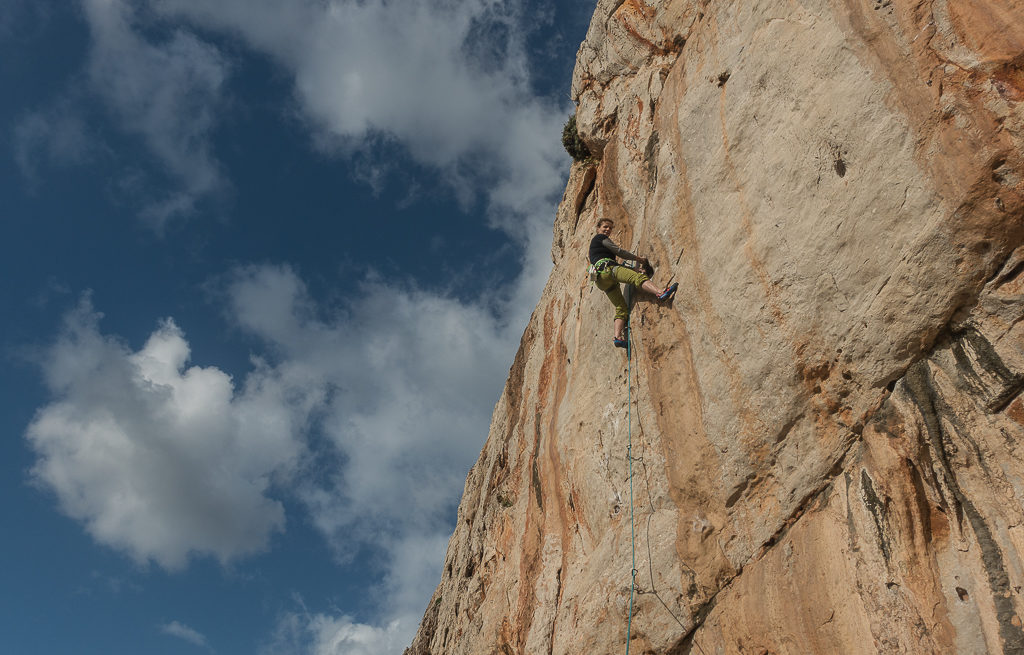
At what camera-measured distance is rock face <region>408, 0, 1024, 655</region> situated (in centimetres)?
654

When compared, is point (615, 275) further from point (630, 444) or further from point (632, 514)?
point (632, 514)

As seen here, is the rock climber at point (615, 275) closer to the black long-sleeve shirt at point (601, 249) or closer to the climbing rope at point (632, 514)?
the black long-sleeve shirt at point (601, 249)

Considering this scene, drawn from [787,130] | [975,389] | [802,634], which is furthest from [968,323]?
[802,634]

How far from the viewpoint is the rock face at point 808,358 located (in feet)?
21.5

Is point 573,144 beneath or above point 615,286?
above

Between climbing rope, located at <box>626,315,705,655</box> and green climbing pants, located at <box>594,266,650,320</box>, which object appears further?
green climbing pants, located at <box>594,266,650,320</box>

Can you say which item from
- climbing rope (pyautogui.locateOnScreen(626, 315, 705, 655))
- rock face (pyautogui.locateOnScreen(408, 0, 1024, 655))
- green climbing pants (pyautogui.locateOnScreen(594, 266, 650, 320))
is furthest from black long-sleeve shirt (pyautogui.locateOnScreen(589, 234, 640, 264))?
climbing rope (pyautogui.locateOnScreen(626, 315, 705, 655))

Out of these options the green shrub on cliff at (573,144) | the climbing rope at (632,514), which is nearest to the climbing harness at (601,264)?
the climbing rope at (632,514)

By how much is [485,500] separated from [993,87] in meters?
13.7

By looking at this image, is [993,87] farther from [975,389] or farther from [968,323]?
[975,389]

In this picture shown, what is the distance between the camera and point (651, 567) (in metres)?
9.64

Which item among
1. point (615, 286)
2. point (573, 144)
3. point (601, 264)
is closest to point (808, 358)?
point (615, 286)

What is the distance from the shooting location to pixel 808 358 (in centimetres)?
805

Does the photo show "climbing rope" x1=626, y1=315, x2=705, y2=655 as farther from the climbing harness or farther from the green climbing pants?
the climbing harness
